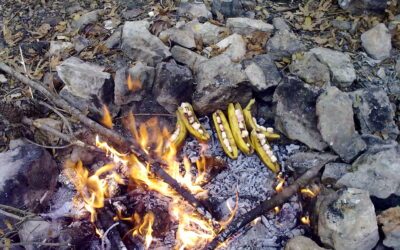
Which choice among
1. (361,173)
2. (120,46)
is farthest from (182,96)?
(361,173)

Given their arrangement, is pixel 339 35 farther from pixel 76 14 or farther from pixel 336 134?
pixel 76 14

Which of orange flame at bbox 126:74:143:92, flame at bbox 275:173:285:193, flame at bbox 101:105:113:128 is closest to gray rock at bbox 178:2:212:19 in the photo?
orange flame at bbox 126:74:143:92

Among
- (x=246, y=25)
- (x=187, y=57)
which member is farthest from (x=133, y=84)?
(x=246, y=25)

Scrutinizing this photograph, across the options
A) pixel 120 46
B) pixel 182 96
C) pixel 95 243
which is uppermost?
pixel 120 46

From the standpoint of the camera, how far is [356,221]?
12.0 feet

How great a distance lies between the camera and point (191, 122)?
4.70 metres

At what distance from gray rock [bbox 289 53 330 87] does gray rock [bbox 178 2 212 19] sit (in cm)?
141

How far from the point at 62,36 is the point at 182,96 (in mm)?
1896

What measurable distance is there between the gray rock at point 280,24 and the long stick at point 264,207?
1.99 meters

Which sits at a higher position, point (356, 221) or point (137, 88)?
point (137, 88)

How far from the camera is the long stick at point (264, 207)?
386cm

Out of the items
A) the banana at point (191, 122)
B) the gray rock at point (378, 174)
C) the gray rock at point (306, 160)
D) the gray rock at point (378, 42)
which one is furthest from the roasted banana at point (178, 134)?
the gray rock at point (378, 42)

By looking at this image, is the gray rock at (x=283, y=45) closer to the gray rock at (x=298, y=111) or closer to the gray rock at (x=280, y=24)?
the gray rock at (x=280, y=24)

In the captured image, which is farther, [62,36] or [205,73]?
[62,36]
